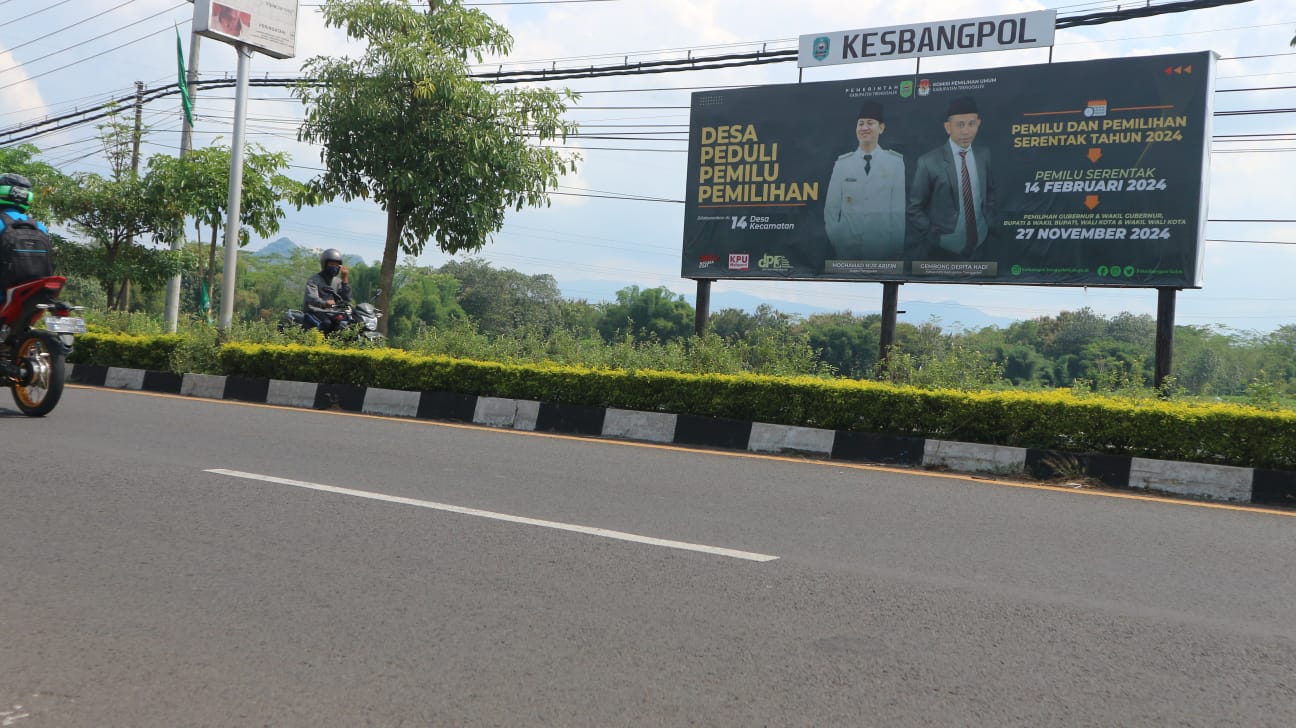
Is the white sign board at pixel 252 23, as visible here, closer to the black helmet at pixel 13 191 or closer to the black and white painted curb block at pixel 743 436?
the black and white painted curb block at pixel 743 436

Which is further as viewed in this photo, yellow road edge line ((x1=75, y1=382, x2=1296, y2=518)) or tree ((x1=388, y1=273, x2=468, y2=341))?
tree ((x1=388, y1=273, x2=468, y2=341))

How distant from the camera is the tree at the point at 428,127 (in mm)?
20719

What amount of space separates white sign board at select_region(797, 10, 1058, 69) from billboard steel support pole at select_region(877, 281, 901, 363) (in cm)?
413

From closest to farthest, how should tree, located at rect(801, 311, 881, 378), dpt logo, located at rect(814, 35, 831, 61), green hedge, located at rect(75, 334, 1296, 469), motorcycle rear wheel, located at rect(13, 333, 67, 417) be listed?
green hedge, located at rect(75, 334, 1296, 469) → motorcycle rear wheel, located at rect(13, 333, 67, 417) → dpt logo, located at rect(814, 35, 831, 61) → tree, located at rect(801, 311, 881, 378)

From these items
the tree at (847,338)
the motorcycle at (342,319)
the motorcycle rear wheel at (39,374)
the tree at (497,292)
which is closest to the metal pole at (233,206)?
the motorcycle at (342,319)

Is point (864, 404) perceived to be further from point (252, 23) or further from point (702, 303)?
point (252, 23)

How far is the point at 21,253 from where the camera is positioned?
8242 mm

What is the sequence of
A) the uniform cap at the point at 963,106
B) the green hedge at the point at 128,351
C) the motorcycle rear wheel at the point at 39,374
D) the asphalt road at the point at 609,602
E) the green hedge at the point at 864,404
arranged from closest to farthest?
the asphalt road at the point at 609,602 < the green hedge at the point at 864,404 < the motorcycle rear wheel at the point at 39,374 < the green hedge at the point at 128,351 < the uniform cap at the point at 963,106

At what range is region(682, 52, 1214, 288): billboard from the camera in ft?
45.2

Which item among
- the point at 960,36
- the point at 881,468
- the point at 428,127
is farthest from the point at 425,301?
the point at 881,468

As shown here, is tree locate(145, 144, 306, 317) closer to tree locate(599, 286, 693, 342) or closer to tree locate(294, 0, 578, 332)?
tree locate(294, 0, 578, 332)

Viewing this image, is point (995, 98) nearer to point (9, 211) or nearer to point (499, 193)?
point (499, 193)

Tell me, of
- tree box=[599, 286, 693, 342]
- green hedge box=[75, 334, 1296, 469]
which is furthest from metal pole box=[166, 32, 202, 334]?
tree box=[599, 286, 693, 342]

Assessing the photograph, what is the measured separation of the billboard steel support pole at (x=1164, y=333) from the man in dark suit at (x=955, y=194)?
2505mm
